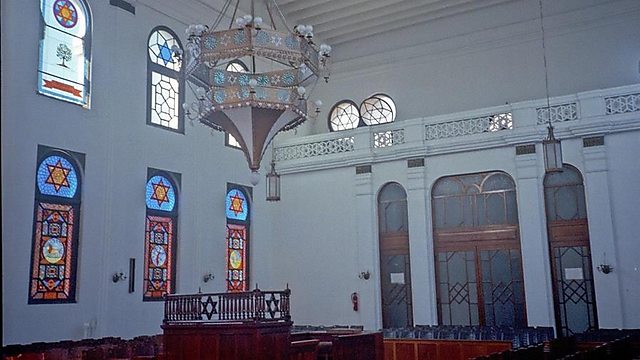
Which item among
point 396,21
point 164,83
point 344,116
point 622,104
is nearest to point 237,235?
point 164,83

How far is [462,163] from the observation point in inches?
547

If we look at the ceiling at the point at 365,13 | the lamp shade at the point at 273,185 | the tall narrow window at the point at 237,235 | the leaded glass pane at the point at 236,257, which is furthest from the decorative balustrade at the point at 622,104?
the leaded glass pane at the point at 236,257

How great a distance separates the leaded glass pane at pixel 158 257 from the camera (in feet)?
40.6

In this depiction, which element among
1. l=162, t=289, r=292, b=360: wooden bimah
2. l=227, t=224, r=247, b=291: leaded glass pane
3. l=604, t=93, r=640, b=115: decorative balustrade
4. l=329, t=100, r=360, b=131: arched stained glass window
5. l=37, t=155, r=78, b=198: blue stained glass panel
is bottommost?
l=162, t=289, r=292, b=360: wooden bimah

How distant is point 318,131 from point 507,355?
1166 cm

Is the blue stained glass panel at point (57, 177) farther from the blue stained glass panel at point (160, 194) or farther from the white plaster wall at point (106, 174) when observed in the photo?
the blue stained glass panel at point (160, 194)

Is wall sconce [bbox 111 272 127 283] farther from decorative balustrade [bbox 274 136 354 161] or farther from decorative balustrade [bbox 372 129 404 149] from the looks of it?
decorative balustrade [bbox 372 129 404 149]

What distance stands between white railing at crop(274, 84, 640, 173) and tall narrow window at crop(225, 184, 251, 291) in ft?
4.97

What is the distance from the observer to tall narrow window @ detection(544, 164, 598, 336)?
1251cm

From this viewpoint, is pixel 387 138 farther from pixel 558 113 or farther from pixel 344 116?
pixel 558 113

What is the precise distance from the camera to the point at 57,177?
10797mm

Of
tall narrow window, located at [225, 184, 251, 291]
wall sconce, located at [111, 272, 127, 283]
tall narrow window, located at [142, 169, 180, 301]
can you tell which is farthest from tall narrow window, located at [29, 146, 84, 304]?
tall narrow window, located at [225, 184, 251, 291]

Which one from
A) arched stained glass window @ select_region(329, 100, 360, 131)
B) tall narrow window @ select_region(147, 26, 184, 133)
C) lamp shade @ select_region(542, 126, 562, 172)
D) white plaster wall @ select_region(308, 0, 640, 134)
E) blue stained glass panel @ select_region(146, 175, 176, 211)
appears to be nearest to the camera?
lamp shade @ select_region(542, 126, 562, 172)

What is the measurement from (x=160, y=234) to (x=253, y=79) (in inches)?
208
